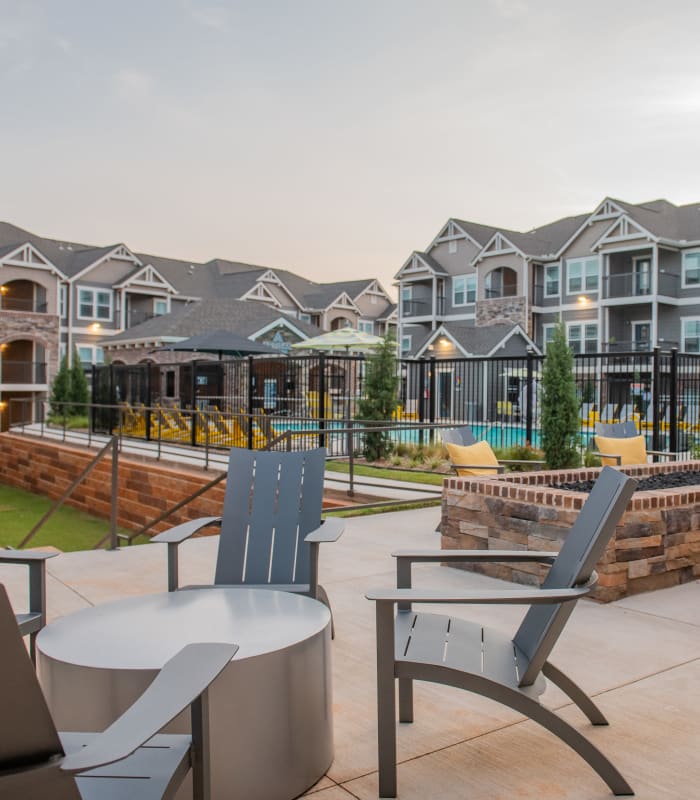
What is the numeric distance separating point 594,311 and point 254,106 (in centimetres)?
2011

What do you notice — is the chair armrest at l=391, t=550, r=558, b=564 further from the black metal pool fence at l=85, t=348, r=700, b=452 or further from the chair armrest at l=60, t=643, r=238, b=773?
the black metal pool fence at l=85, t=348, r=700, b=452

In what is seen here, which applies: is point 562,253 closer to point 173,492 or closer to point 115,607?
point 173,492

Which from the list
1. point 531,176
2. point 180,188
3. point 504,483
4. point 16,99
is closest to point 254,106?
point 16,99

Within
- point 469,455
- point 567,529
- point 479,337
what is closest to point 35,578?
point 567,529

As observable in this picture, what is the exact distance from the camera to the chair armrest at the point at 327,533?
360 cm

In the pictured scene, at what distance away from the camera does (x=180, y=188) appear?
26141 millimetres

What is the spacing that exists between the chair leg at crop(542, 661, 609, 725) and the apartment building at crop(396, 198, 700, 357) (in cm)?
2584

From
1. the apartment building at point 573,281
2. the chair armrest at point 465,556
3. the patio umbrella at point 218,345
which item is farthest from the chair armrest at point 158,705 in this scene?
the apartment building at point 573,281

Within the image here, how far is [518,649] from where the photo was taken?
3012 mm

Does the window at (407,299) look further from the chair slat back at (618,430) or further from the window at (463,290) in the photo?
the chair slat back at (618,430)

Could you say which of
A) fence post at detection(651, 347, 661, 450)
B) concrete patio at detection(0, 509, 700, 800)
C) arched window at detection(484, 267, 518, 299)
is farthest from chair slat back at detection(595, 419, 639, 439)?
arched window at detection(484, 267, 518, 299)

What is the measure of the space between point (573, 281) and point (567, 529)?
101ft

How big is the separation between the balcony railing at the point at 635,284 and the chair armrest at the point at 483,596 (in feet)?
98.3

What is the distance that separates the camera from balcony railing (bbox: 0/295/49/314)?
32694mm
